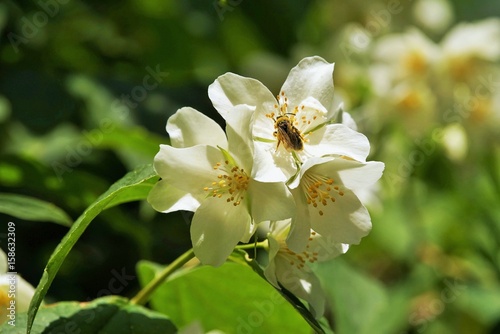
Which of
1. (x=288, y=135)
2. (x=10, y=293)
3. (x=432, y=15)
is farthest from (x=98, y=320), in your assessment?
(x=432, y=15)

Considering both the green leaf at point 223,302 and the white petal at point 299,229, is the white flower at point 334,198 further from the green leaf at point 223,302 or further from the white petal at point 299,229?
the green leaf at point 223,302

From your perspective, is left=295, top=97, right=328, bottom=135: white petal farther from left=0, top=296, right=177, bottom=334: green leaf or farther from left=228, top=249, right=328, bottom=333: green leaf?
left=0, top=296, right=177, bottom=334: green leaf

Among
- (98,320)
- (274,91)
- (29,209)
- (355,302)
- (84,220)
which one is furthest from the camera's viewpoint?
(274,91)

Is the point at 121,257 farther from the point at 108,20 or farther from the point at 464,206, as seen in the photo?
the point at 464,206

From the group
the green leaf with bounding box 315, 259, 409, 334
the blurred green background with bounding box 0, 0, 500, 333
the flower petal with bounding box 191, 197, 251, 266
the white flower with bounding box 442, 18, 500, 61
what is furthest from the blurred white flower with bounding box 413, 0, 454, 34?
the flower petal with bounding box 191, 197, 251, 266

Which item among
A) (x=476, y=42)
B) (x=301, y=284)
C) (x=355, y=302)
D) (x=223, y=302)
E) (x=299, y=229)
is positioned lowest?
(x=355, y=302)

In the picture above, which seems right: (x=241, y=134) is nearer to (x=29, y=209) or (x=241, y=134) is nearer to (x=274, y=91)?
(x=29, y=209)
